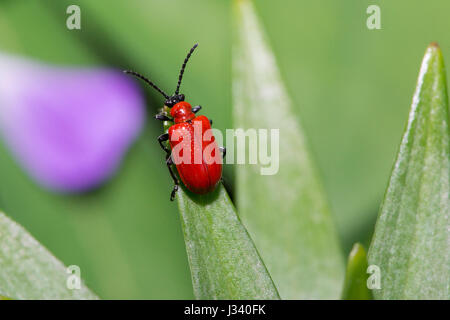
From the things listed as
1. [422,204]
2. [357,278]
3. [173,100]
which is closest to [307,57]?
[173,100]

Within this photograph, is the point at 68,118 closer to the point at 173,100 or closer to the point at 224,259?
the point at 173,100

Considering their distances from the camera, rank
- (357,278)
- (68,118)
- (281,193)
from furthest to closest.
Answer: (68,118)
(281,193)
(357,278)

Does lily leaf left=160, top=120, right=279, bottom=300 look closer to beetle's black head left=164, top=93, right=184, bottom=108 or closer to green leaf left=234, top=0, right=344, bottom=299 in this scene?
green leaf left=234, top=0, right=344, bottom=299

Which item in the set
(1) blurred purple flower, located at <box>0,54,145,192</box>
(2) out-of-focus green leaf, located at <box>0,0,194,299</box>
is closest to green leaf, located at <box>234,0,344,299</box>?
(2) out-of-focus green leaf, located at <box>0,0,194,299</box>

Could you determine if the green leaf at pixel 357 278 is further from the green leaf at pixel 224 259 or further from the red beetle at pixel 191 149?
the red beetle at pixel 191 149

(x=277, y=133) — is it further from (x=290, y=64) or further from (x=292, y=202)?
(x=290, y=64)
